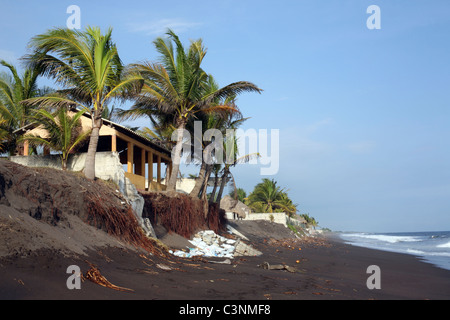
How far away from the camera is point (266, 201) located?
170 ft

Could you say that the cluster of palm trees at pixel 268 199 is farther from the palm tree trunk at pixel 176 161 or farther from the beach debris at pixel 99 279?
the beach debris at pixel 99 279

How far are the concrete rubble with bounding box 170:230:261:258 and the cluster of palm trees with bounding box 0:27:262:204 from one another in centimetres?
269

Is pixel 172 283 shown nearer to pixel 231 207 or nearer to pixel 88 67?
pixel 88 67

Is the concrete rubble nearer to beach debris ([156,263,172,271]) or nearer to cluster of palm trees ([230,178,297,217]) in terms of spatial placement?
beach debris ([156,263,172,271])

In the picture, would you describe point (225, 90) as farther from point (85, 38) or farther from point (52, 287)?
point (52, 287)

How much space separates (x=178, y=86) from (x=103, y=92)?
5.03m

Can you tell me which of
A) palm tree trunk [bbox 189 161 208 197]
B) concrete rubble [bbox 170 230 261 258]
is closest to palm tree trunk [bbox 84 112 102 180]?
concrete rubble [bbox 170 230 261 258]

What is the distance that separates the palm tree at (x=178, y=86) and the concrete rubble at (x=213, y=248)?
267cm

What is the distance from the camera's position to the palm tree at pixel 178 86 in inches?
669

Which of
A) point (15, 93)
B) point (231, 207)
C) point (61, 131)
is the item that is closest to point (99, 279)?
point (61, 131)

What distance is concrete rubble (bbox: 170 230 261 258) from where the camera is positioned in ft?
40.8

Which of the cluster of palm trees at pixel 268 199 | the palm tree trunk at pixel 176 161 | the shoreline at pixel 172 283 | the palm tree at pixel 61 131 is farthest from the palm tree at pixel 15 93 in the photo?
the cluster of palm trees at pixel 268 199

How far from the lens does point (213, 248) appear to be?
13.8 m
